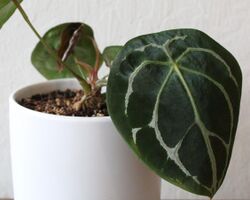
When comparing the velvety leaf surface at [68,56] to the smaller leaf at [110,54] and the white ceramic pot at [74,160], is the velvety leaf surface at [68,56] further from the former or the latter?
the white ceramic pot at [74,160]

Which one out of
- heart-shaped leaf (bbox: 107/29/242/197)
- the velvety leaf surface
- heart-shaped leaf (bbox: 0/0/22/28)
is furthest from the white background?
heart-shaped leaf (bbox: 107/29/242/197)

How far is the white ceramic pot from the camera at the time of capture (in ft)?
1.41

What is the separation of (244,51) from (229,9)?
0.07m


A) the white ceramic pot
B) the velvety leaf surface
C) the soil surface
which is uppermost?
the velvety leaf surface

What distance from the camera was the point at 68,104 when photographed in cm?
53

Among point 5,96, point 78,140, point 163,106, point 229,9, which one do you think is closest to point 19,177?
point 78,140

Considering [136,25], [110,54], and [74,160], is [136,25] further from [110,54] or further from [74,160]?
[74,160]

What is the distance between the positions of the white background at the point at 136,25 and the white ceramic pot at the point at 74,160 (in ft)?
1.08

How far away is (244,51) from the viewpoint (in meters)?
0.76

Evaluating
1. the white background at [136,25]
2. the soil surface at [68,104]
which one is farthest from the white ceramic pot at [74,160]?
the white background at [136,25]

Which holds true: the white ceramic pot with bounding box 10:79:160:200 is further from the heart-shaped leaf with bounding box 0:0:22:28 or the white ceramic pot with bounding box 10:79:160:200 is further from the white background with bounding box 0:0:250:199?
the white background with bounding box 0:0:250:199

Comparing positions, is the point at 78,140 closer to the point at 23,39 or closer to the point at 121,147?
the point at 121,147

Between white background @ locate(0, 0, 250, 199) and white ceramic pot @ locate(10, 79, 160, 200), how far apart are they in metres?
0.33

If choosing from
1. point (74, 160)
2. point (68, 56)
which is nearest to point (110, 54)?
point (68, 56)
